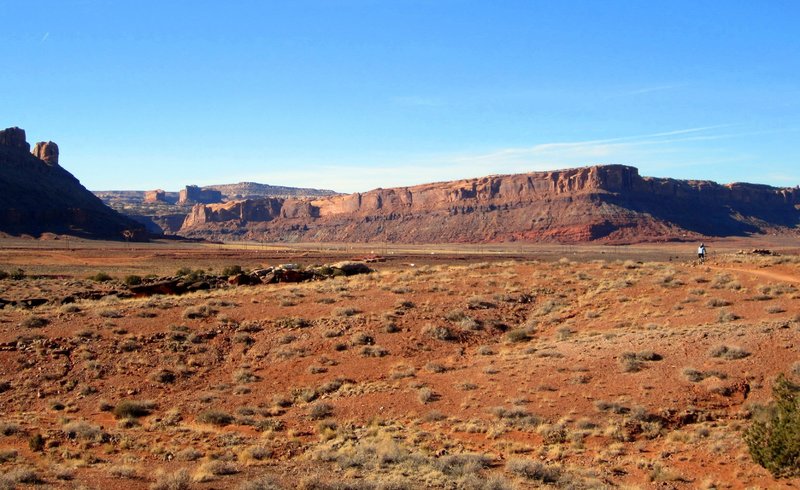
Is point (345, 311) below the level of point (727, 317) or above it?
below

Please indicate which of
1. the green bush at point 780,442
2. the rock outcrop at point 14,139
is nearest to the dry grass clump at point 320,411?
the green bush at point 780,442

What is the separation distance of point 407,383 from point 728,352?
7.59m

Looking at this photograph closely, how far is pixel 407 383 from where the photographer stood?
1609 centimetres

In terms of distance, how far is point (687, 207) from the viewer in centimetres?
15875

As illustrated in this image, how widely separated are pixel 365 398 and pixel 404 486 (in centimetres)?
620

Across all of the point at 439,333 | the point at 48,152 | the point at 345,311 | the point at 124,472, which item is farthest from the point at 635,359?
the point at 48,152

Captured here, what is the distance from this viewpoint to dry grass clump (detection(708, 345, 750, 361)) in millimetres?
15242

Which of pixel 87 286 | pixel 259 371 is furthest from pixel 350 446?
pixel 87 286

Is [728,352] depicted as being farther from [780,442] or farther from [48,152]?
[48,152]

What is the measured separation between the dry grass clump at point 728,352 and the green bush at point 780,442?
4640 mm

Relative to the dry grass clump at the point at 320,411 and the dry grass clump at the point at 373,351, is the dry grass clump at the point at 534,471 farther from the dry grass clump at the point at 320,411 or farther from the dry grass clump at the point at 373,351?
the dry grass clump at the point at 373,351

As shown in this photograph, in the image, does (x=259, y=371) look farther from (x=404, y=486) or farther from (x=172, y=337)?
(x=404, y=486)

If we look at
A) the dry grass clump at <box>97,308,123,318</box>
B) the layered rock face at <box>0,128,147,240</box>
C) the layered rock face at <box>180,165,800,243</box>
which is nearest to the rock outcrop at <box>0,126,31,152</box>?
the layered rock face at <box>0,128,147,240</box>

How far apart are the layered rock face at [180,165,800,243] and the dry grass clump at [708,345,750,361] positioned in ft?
396
